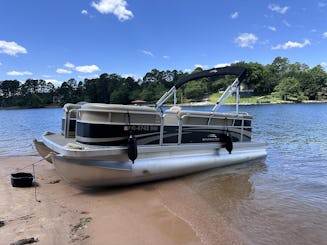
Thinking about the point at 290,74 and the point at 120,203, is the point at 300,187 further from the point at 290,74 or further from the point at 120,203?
the point at 290,74

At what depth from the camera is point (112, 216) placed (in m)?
5.56

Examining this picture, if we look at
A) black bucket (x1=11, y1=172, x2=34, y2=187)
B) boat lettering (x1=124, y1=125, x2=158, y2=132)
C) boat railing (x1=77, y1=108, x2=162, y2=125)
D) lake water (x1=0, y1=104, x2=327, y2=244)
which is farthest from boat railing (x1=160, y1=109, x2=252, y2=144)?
black bucket (x1=11, y1=172, x2=34, y2=187)

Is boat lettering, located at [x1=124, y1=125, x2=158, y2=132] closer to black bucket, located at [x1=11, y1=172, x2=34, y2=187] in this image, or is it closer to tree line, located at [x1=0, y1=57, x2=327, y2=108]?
black bucket, located at [x1=11, y1=172, x2=34, y2=187]

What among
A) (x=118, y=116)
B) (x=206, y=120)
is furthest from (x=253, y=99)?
(x=118, y=116)

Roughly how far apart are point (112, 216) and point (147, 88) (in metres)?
99.5

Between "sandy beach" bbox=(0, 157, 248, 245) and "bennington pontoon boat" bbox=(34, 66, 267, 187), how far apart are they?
509 mm

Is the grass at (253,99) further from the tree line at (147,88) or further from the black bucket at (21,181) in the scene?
the black bucket at (21,181)

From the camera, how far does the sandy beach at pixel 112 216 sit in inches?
184

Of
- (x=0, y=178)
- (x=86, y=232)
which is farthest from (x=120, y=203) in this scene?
(x=0, y=178)

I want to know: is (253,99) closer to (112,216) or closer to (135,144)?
(135,144)

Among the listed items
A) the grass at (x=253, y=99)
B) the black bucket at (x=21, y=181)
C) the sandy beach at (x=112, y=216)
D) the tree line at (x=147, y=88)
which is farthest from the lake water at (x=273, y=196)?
the grass at (x=253, y=99)

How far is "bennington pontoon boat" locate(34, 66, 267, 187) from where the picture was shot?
21.9 ft

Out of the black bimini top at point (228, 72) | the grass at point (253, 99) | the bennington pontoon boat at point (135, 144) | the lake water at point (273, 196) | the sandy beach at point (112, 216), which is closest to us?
the sandy beach at point (112, 216)

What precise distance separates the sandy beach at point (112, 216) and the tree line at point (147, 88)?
270 feet
